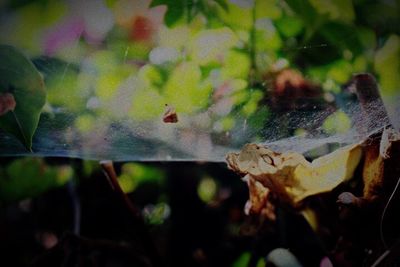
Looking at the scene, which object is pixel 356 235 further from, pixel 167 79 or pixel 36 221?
pixel 36 221

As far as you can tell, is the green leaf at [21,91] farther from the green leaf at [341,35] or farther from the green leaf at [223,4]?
the green leaf at [341,35]

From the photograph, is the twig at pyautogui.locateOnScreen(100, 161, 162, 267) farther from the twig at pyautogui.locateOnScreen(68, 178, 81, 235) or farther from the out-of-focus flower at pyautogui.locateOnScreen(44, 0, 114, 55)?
the out-of-focus flower at pyautogui.locateOnScreen(44, 0, 114, 55)

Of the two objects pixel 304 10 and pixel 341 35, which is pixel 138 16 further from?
pixel 341 35

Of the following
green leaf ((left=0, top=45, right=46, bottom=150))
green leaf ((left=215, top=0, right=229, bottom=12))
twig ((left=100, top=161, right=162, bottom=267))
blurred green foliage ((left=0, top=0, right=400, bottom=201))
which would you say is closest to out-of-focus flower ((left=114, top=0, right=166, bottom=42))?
blurred green foliage ((left=0, top=0, right=400, bottom=201))

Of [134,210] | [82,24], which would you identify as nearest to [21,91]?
[82,24]

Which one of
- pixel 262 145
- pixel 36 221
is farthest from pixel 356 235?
pixel 36 221

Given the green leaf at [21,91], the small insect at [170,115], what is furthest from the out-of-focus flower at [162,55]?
the green leaf at [21,91]
